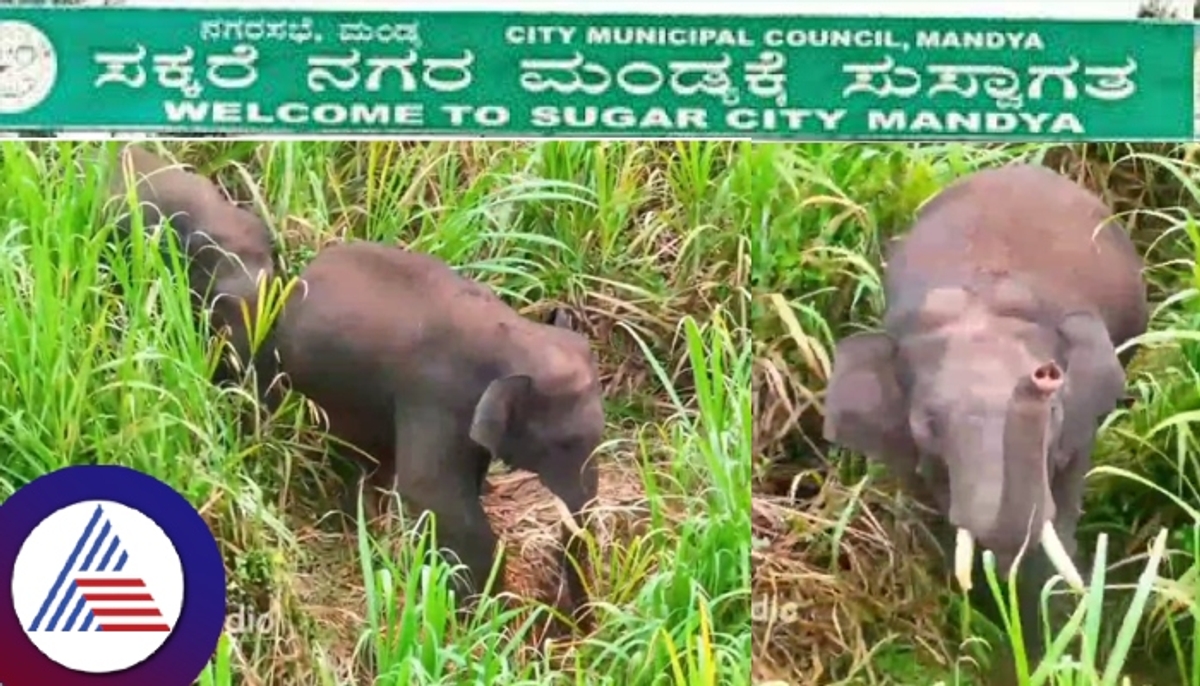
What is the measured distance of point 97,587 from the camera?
4.84 ft

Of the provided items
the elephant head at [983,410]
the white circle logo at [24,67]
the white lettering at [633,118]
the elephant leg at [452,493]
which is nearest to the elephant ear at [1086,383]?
the elephant head at [983,410]

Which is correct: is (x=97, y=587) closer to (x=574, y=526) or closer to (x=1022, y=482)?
(x=574, y=526)

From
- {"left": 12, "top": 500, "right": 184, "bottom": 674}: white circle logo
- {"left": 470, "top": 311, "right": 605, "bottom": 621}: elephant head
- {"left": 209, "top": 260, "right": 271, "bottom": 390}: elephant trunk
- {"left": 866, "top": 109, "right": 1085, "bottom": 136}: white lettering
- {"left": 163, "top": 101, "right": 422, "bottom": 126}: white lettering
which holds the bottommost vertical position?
{"left": 12, "top": 500, "right": 184, "bottom": 674}: white circle logo

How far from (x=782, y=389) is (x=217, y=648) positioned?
0.62m

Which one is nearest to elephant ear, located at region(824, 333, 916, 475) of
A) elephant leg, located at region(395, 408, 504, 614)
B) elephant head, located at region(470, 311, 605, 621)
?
elephant head, located at region(470, 311, 605, 621)

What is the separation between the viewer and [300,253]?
1552 mm

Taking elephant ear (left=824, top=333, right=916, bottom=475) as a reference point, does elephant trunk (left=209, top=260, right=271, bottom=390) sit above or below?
above

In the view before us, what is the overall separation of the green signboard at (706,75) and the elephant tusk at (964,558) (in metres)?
0.45

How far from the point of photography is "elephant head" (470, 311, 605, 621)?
1547mm

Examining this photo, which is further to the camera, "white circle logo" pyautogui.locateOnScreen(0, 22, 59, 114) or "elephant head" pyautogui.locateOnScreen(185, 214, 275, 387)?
"white circle logo" pyautogui.locateOnScreen(0, 22, 59, 114)

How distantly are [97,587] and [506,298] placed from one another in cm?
48

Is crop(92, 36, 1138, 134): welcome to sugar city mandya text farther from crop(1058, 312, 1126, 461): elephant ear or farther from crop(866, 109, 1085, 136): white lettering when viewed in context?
crop(1058, 312, 1126, 461): elephant ear

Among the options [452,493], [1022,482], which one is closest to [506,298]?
[452,493]

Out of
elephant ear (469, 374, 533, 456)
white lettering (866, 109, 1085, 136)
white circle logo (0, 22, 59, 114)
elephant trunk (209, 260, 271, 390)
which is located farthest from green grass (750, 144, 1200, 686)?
white circle logo (0, 22, 59, 114)
